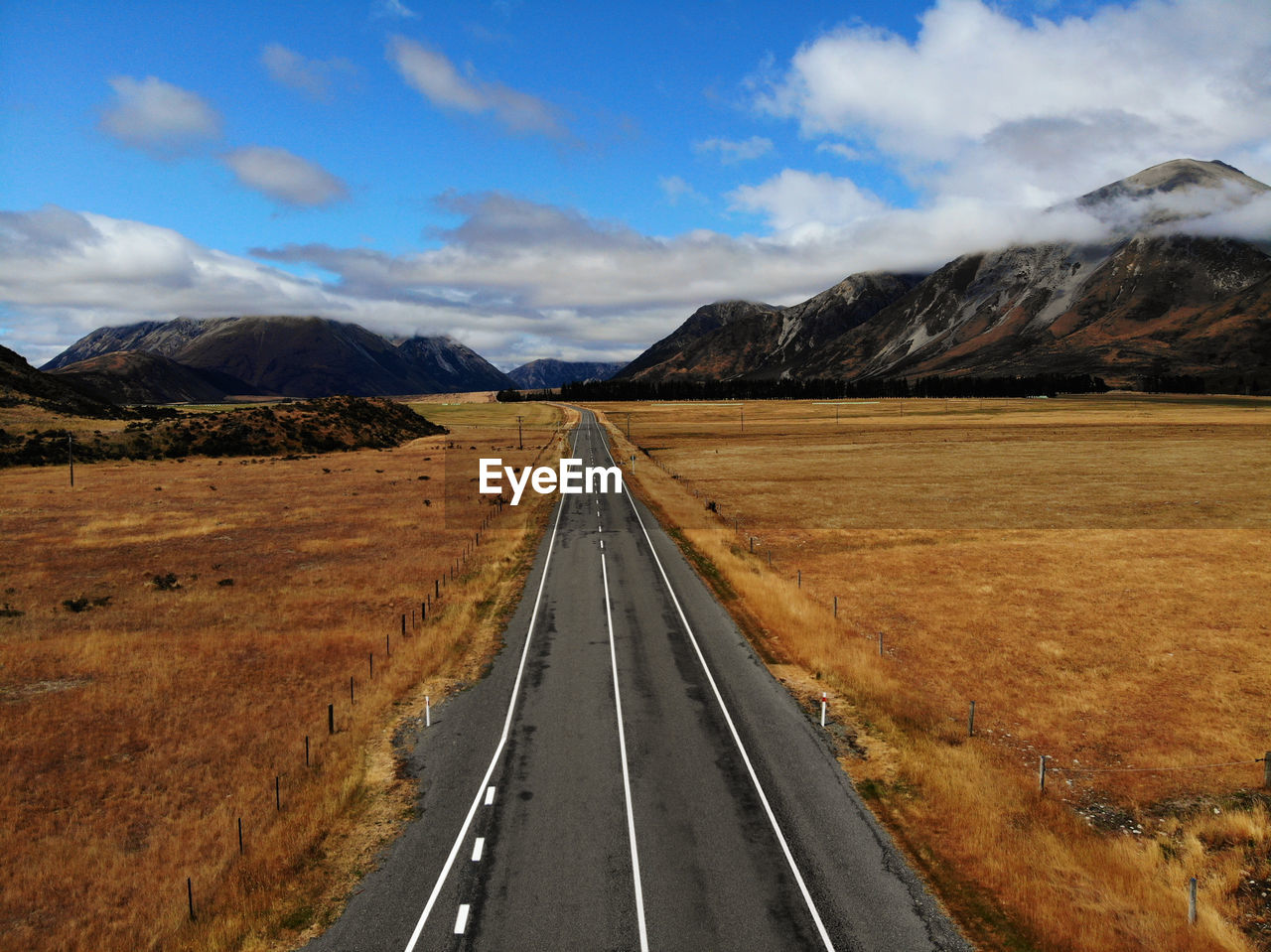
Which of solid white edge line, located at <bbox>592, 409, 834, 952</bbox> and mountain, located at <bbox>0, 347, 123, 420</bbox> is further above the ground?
mountain, located at <bbox>0, 347, 123, 420</bbox>

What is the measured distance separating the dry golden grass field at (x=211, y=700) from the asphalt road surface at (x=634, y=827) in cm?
193

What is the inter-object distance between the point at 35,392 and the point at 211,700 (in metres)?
165

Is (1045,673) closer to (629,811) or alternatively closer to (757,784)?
(757,784)

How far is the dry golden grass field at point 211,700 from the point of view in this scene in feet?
52.1

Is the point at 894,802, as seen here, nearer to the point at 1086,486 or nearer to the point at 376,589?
the point at 376,589

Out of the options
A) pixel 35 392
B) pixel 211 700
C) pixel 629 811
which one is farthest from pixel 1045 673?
pixel 35 392

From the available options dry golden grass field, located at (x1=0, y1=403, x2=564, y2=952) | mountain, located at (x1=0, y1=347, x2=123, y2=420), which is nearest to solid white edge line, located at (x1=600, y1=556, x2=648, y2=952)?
dry golden grass field, located at (x1=0, y1=403, x2=564, y2=952)

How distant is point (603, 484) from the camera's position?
80.0 m

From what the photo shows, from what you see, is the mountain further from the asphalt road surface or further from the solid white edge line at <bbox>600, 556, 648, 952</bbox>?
the asphalt road surface

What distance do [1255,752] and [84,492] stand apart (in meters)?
95.7

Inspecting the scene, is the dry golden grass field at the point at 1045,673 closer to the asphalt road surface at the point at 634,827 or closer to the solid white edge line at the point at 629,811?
the asphalt road surface at the point at 634,827

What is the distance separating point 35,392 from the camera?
144250 mm

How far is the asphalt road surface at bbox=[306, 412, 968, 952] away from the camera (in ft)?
48.9

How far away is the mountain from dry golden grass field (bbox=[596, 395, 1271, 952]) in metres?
129
